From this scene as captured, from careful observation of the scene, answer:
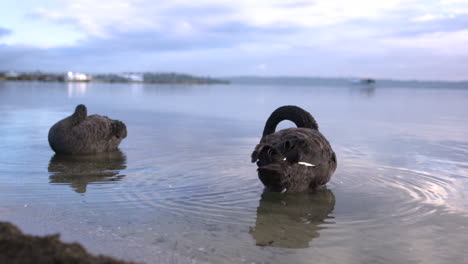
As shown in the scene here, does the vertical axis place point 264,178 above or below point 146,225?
above

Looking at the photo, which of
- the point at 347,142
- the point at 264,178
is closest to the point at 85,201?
the point at 264,178

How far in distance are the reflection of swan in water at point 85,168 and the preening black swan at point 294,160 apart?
95.5 inches

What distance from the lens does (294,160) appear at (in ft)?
17.8

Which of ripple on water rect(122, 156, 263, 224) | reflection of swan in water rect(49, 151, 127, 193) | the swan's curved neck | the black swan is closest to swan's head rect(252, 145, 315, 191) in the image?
ripple on water rect(122, 156, 263, 224)

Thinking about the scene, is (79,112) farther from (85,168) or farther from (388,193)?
(388,193)

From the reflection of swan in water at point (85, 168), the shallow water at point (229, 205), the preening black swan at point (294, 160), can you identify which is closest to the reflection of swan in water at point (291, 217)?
the shallow water at point (229, 205)

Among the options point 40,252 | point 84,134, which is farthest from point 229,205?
point 84,134

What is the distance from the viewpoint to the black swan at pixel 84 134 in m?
8.55

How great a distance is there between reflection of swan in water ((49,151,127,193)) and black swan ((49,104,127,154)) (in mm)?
153

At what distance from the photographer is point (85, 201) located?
17.4 ft

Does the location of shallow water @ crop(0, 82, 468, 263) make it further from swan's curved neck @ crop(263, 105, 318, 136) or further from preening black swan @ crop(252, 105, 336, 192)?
swan's curved neck @ crop(263, 105, 318, 136)

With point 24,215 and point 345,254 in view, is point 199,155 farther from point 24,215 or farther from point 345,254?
point 345,254

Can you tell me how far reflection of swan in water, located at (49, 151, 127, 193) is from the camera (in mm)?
6422

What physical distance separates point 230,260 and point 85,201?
7.73 feet
